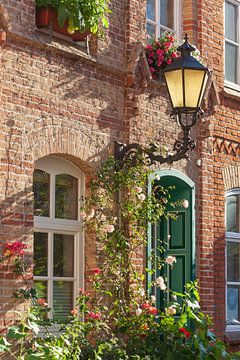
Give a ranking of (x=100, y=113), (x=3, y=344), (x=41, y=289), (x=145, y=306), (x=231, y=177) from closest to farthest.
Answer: (x=3, y=344), (x=41, y=289), (x=145, y=306), (x=100, y=113), (x=231, y=177)

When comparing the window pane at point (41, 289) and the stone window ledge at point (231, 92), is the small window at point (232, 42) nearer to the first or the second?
the stone window ledge at point (231, 92)

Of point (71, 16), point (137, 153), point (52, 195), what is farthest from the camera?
point (137, 153)

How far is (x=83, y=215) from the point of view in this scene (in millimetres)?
11578

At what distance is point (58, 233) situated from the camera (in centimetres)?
1165

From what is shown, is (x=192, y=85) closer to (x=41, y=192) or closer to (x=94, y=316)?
(x=41, y=192)

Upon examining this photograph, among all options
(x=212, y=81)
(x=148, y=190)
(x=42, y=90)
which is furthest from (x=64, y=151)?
(x=212, y=81)

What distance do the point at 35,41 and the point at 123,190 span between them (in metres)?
2.14

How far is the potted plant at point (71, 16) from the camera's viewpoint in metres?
11.2

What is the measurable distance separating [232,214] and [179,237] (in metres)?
1.52

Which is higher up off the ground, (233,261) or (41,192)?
(41,192)

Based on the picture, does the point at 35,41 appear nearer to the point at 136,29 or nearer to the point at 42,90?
the point at 42,90

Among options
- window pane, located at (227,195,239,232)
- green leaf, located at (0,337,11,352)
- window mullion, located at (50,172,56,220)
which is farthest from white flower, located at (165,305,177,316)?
window pane, located at (227,195,239,232)

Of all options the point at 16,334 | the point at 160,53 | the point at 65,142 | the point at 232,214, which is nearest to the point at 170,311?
the point at 65,142

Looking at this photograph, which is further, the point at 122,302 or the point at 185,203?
the point at 185,203
